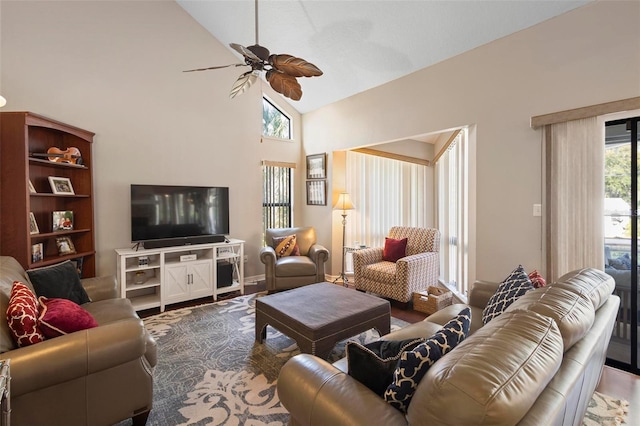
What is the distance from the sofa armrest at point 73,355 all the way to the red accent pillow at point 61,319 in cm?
13

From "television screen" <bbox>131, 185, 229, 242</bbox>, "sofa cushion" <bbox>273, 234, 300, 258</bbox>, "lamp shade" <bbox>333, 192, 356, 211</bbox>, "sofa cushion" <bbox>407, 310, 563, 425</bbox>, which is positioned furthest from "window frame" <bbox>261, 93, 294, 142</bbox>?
"sofa cushion" <bbox>407, 310, 563, 425</bbox>

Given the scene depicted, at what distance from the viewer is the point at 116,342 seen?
1.58 metres

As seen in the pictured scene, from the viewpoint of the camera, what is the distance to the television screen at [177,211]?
372 centimetres

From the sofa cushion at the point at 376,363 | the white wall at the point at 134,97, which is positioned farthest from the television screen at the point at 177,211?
the sofa cushion at the point at 376,363

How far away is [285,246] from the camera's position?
14.9ft

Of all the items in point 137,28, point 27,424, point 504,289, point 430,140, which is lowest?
point 27,424

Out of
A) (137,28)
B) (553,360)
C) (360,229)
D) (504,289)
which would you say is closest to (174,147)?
(137,28)

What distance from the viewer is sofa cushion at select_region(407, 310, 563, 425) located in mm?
762

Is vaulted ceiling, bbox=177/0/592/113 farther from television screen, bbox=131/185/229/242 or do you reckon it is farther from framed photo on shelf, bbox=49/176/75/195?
framed photo on shelf, bbox=49/176/75/195

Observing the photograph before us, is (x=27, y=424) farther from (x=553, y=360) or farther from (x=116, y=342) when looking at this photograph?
(x=553, y=360)

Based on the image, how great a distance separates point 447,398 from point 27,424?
1877 mm

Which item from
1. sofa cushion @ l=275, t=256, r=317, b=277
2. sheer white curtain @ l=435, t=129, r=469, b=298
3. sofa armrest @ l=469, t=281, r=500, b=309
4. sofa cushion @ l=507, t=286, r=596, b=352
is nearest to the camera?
sofa cushion @ l=507, t=286, r=596, b=352

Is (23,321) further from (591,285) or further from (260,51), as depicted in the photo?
(591,285)

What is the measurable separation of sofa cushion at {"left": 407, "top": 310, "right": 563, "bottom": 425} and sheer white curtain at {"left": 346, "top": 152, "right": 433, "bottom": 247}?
4.20 metres
